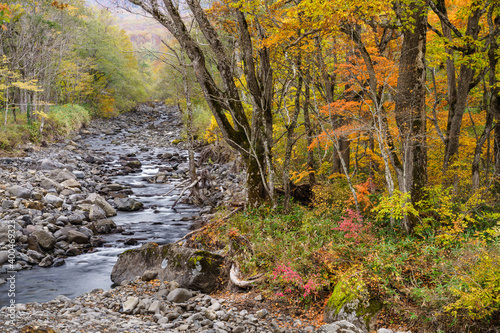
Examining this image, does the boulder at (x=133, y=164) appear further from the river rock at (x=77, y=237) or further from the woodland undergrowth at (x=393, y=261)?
the woodland undergrowth at (x=393, y=261)

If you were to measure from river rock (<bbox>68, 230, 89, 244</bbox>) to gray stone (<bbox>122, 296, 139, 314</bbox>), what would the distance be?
15.1 ft

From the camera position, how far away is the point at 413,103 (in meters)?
6.63

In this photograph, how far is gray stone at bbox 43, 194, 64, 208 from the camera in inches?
444

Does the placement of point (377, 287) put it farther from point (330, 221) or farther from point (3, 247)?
point (3, 247)

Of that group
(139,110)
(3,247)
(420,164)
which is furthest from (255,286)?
(139,110)

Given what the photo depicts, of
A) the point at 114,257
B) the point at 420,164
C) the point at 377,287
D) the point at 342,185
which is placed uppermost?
the point at 420,164

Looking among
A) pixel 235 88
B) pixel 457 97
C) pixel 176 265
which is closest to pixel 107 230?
pixel 176 265

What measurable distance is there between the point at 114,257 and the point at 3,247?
8.32 ft

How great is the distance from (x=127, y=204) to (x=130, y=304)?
809 centimetres

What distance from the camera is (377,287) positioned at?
4.76 metres

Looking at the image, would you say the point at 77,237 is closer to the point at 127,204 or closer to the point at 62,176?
the point at 127,204

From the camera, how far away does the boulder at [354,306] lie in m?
4.59

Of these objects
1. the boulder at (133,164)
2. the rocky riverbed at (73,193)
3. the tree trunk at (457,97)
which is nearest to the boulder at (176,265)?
the rocky riverbed at (73,193)

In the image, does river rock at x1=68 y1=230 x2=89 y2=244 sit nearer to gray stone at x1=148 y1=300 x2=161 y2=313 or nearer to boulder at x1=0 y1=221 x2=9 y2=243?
boulder at x1=0 y1=221 x2=9 y2=243
